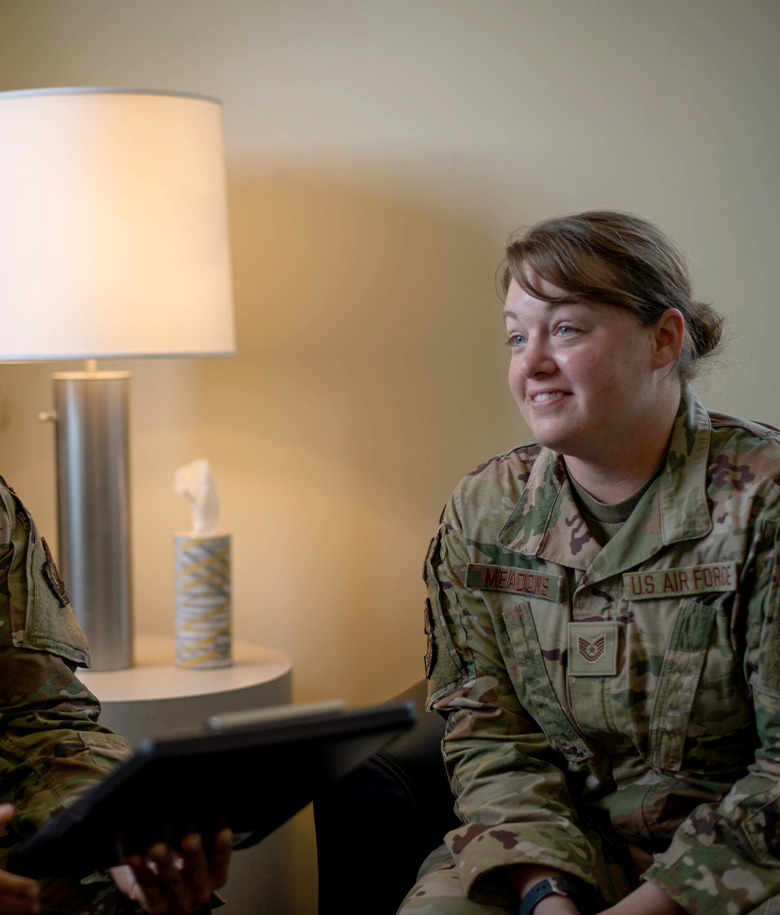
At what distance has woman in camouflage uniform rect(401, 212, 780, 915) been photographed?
1.18 meters

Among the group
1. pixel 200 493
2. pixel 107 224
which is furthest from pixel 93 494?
pixel 107 224

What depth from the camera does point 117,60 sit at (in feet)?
7.00

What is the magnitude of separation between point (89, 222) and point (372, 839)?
108cm

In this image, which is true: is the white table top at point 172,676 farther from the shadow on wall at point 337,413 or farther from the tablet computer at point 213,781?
the tablet computer at point 213,781

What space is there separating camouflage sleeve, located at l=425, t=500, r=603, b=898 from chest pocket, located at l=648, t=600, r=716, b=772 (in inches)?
6.1

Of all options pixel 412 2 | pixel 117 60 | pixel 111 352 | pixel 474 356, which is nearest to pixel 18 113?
pixel 111 352

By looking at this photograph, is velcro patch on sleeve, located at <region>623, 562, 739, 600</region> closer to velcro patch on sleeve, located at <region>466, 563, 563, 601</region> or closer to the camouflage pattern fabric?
velcro patch on sleeve, located at <region>466, 563, 563, 601</region>

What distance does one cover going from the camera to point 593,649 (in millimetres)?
1282

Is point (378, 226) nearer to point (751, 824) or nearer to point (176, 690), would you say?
point (176, 690)

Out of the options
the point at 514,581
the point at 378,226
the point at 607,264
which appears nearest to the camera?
the point at 607,264

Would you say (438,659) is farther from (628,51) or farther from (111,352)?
(628,51)

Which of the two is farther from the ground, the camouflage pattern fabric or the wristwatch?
the camouflage pattern fabric

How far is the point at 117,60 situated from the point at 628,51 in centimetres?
109

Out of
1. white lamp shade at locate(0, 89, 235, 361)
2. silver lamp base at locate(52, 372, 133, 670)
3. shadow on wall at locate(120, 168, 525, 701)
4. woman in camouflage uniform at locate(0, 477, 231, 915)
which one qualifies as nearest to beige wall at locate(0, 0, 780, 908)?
shadow on wall at locate(120, 168, 525, 701)
